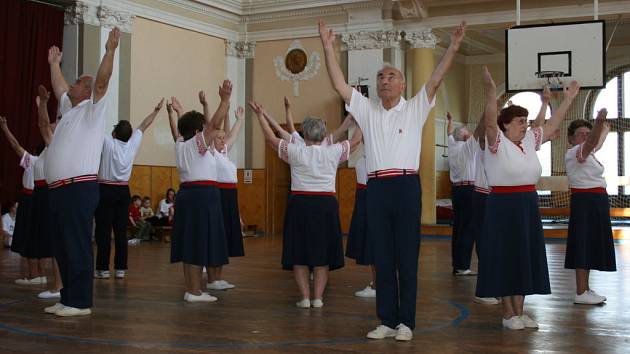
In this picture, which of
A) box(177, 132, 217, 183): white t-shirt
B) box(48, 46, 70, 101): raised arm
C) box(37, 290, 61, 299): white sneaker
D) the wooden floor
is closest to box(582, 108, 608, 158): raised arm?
the wooden floor

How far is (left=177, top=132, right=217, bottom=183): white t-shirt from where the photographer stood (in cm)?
570

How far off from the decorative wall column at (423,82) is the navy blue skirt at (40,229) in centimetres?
924

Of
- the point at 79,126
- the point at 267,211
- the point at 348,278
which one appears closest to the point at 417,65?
the point at 267,211

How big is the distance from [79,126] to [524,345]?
3109mm

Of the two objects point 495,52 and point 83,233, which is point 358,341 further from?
point 495,52

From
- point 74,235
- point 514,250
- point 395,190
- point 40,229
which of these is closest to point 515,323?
point 514,250

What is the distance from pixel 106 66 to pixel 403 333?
2.46m

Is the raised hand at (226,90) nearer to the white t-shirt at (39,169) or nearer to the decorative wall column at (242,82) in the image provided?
the white t-shirt at (39,169)

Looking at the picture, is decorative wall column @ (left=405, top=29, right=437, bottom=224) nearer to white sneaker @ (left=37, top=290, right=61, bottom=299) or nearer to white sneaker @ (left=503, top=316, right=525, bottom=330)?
white sneaker @ (left=37, top=290, right=61, bottom=299)

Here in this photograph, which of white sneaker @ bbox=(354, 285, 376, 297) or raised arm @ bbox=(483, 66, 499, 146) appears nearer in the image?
raised arm @ bbox=(483, 66, 499, 146)

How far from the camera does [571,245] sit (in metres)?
5.89

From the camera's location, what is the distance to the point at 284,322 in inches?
194

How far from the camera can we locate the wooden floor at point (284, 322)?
4168mm

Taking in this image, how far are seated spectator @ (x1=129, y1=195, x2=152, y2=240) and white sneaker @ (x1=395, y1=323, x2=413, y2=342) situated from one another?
9.37 metres
